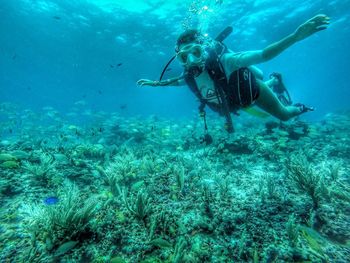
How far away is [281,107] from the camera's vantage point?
5.10m

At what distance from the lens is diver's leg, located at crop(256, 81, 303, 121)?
491 cm

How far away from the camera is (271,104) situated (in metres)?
5.05

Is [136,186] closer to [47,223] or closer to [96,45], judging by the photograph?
[47,223]

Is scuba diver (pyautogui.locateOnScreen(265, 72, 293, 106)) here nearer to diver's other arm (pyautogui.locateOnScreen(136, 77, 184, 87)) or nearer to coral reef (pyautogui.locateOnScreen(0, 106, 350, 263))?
coral reef (pyautogui.locateOnScreen(0, 106, 350, 263))

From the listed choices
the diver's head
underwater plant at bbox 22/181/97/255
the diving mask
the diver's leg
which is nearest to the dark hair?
the diver's head

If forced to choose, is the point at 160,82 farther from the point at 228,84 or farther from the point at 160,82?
the point at 228,84

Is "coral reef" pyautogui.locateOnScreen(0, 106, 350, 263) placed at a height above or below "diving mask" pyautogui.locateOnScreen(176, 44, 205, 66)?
A: below

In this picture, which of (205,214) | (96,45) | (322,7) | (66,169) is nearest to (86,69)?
(96,45)

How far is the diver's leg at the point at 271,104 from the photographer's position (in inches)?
193

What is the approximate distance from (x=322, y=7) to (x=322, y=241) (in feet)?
94.6

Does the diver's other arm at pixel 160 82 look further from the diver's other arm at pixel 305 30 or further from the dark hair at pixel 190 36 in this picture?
the diver's other arm at pixel 305 30

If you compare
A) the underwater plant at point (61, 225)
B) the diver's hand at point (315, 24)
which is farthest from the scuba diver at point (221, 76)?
the underwater plant at point (61, 225)

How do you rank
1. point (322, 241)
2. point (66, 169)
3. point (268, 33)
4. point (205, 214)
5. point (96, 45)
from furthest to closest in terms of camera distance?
1. point (96, 45)
2. point (268, 33)
3. point (66, 169)
4. point (205, 214)
5. point (322, 241)

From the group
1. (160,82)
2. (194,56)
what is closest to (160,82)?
(160,82)
